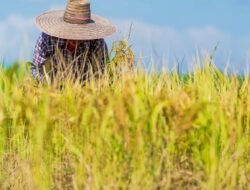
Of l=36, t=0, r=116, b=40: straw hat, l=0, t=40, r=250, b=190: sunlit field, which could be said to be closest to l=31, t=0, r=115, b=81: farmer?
l=36, t=0, r=116, b=40: straw hat

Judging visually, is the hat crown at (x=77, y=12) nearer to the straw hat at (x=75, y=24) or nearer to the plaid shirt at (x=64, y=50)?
the straw hat at (x=75, y=24)

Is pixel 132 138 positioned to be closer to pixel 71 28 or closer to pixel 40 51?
pixel 71 28

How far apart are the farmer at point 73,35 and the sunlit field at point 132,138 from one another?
1567 mm

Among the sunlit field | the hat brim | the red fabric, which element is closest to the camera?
the sunlit field

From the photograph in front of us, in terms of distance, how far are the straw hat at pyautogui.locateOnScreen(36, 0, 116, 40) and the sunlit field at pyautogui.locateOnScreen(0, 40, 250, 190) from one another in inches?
61.0

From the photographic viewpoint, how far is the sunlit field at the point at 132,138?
2531mm

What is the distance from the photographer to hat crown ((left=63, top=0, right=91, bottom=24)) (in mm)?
4684

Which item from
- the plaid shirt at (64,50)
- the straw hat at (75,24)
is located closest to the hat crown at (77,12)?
the straw hat at (75,24)

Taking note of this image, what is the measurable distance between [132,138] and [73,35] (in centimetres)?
209

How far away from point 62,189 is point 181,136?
0.54 m

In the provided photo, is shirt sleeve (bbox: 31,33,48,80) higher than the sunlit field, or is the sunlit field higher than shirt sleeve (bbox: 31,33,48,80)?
the sunlit field

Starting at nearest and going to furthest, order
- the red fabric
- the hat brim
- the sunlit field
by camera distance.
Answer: the sunlit field → the hat brim → the red fabric

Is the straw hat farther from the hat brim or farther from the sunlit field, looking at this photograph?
the sunlit field

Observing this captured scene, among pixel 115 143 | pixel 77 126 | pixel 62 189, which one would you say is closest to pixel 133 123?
pixel 115 143
